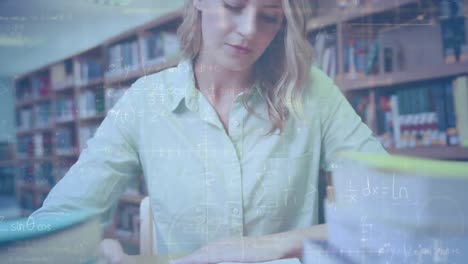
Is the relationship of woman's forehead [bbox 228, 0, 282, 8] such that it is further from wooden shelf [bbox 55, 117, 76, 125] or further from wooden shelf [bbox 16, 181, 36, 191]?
wooden shelf [bbox 16, 181, 36, 191]

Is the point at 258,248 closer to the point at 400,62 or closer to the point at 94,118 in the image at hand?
the point at 94,118

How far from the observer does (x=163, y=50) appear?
839 millimetres

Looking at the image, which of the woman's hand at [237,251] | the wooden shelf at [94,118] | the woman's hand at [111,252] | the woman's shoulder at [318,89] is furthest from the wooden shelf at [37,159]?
the woman's shoulder at [318,89]

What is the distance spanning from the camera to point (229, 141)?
0.84 m

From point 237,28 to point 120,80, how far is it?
28 centimetres

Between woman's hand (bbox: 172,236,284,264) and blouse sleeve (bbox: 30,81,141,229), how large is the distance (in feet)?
0.73

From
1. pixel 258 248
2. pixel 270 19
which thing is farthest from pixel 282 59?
pixel 258 248

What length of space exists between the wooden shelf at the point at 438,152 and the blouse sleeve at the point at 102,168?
61cm

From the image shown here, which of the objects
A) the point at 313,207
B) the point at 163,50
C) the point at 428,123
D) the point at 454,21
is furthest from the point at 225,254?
→ the point at 454,21

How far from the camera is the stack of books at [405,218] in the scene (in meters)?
0.71

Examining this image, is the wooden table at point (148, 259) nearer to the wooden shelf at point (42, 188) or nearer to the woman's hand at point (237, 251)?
the woman's hand at point (237, 251)

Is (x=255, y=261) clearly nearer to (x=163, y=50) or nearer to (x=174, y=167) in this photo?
(x=174, y=167)

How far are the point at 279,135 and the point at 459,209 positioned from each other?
39 cm

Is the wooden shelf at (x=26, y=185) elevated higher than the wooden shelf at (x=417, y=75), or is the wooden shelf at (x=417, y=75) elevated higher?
the wooden shelf at (x=417, y=75)
